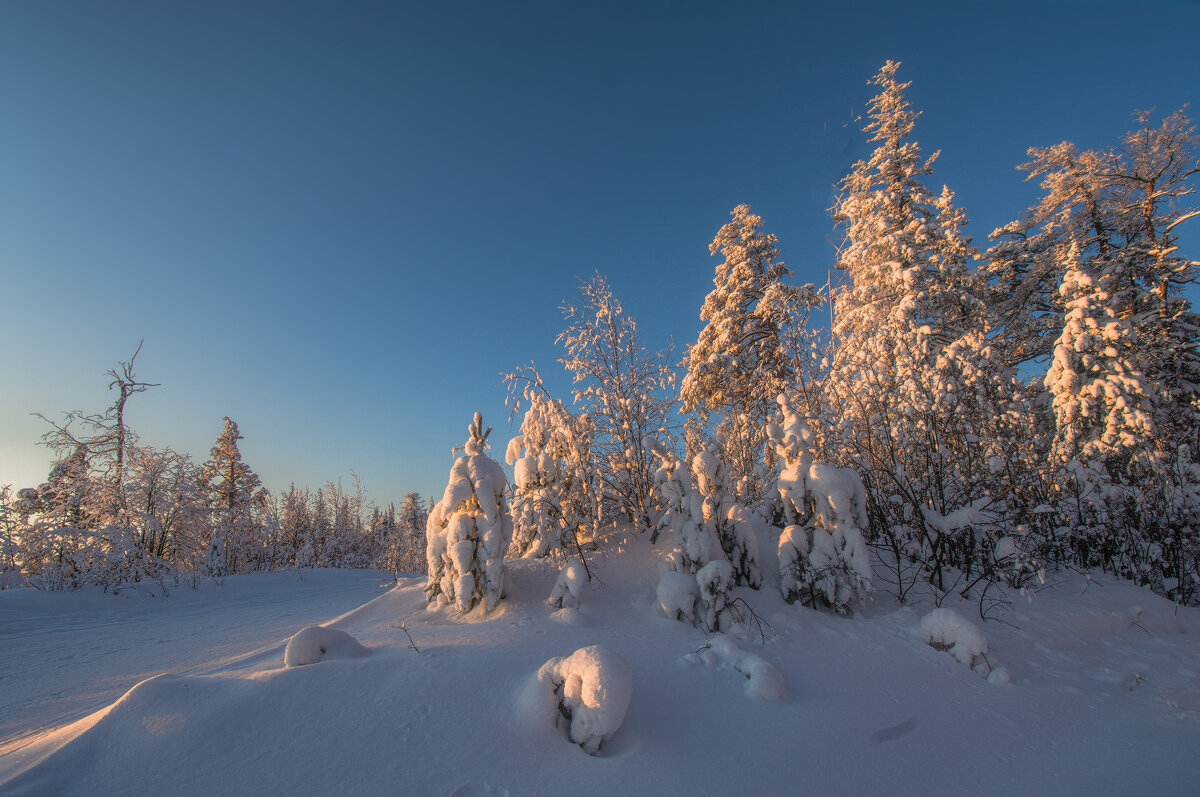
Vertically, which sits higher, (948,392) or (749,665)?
(948,392)

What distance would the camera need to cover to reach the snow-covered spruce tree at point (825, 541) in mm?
4695

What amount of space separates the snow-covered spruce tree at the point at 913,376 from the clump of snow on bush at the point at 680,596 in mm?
2925

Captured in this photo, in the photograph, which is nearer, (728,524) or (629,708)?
(629,708)

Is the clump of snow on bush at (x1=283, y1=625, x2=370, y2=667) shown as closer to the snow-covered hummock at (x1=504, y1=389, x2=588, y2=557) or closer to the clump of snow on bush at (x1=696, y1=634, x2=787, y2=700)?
the snow-covered hummock at (x1=504, y1=389, x2=588, y2=557)

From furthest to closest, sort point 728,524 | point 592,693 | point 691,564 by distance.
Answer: point 728,524 → point 691,564 → point 592,693

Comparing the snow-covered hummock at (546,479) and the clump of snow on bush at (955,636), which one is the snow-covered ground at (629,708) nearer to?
the clump of snow on bush at (955,636)

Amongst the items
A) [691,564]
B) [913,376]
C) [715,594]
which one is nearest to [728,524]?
[691,564]

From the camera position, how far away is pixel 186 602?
7.95 m

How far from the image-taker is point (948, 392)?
32.8 ft

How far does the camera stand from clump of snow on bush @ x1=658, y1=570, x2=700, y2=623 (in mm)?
4203

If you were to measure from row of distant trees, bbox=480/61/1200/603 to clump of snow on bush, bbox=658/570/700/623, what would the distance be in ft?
3.18

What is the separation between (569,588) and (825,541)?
104 inches

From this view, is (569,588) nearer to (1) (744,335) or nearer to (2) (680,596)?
(2) (680,596)

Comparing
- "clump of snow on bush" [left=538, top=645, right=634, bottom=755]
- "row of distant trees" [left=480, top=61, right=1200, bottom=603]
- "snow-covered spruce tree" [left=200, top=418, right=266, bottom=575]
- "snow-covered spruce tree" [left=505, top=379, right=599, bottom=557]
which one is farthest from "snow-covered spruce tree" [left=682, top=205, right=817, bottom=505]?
"snow-covered spruce tree" [left=200, top=418, right=266, bottom=575]
